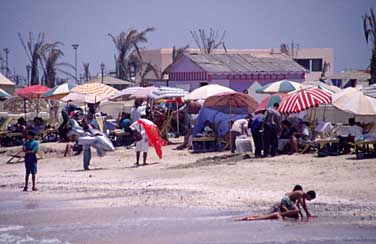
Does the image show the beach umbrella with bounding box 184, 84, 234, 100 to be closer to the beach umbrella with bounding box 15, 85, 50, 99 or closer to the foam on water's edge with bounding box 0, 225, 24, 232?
the beach umbrella with bounding box 15, 85, 50, 99

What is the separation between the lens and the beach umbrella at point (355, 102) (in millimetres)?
20484

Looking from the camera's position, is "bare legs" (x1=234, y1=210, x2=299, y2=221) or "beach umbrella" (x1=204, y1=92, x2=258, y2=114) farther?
"beach umbrella" (x1=204, y1=92, x2=258, y2=114)

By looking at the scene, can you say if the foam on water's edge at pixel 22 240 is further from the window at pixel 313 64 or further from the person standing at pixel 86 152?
the window at pixel 313 64

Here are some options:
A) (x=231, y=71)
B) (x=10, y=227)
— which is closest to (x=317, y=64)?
(x=231, y=71)

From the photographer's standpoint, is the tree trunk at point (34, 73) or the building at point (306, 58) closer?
the tree trunk at point (34, 73)

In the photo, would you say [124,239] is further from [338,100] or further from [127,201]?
[338,100]

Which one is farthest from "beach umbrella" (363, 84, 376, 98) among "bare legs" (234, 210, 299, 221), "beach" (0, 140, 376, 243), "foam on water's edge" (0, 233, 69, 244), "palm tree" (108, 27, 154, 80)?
"palm tree" (108, 27, 154, 80)

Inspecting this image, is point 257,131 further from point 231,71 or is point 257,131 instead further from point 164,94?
point 231,71

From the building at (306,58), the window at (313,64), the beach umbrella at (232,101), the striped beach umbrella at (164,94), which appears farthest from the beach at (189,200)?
the window at (313,64)

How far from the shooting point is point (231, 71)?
3619 centimetres

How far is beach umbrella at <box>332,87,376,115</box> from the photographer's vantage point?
20484 mm

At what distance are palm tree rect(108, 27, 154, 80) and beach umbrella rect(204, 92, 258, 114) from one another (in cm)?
3306

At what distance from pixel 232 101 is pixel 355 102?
4732 millimetres

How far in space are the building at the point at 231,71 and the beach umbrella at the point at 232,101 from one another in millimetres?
10618
